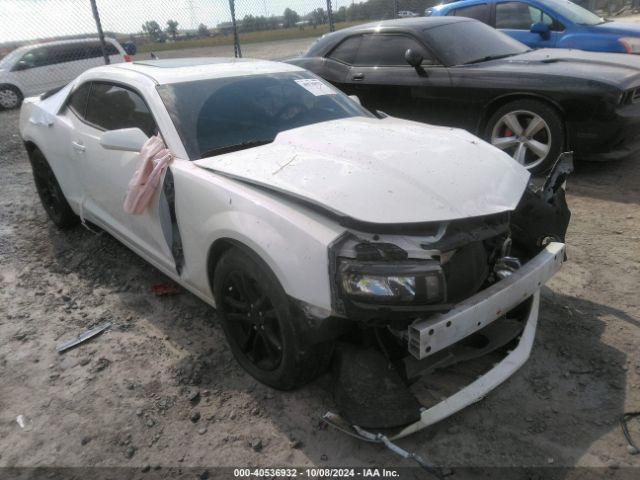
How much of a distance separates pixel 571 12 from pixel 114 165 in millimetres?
6877

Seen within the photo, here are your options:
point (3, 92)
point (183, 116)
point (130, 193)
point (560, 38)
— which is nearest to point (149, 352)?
point (130, 193)

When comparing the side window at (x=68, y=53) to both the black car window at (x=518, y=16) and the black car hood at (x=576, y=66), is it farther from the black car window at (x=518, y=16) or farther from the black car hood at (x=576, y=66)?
the black car hood at (x=576, y=66)

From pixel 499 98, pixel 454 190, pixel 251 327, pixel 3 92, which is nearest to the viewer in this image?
pixel 454 190

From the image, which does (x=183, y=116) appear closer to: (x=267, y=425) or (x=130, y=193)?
(x=130, y=193)

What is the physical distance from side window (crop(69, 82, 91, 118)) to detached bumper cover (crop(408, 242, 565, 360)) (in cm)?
309

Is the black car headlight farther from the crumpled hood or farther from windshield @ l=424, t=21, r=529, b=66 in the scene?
the crumpled hood

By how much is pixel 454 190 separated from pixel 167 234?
162 centimetres

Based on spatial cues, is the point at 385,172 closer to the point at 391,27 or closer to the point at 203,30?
the point at 391,27

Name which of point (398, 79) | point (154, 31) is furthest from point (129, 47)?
point (398, 79)

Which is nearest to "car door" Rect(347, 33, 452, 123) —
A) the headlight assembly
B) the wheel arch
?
the wheel arch

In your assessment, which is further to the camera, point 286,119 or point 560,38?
point 560,38

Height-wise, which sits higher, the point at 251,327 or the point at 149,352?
the point at 251,327

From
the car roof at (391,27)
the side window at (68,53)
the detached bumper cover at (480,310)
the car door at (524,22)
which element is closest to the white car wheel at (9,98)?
the side window at (68,53)

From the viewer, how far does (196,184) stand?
8.42 ft
